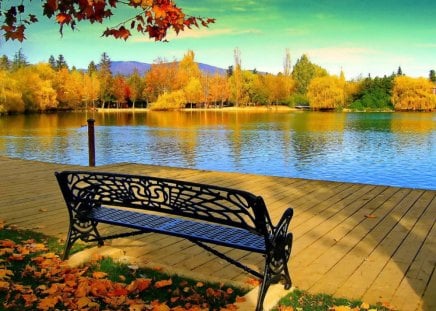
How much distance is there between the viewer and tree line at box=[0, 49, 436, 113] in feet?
275

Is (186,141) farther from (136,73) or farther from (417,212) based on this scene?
(136,73)

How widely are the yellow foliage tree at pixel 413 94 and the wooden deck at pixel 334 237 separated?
8187 centimetres

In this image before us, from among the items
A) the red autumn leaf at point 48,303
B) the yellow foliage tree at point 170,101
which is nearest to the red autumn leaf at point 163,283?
the red autumn leaf at point 48,303

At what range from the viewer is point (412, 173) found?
55.6 feet

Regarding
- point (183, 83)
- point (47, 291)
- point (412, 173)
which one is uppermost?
point (183, 83)

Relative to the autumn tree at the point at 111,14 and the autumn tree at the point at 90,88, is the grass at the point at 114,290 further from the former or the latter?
the autumn tree at the point at 90,88

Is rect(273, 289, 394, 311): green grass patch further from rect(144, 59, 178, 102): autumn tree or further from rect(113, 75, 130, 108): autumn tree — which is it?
rect(113, 75, 130, 108): autumn tree

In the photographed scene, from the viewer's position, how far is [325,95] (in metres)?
84.1

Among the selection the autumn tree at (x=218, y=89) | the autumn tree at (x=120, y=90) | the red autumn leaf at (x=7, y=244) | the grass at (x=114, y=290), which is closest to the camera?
the grass at (x=114, y=290)

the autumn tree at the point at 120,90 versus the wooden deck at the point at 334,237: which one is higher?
the autumn tree at the point at 120,90

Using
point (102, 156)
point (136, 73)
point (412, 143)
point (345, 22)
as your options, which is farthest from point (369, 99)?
point (102, 156)

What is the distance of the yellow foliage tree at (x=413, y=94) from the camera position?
270 ft

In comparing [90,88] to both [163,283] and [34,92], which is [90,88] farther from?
[163,283]

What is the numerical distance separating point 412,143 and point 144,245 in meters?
24.9
